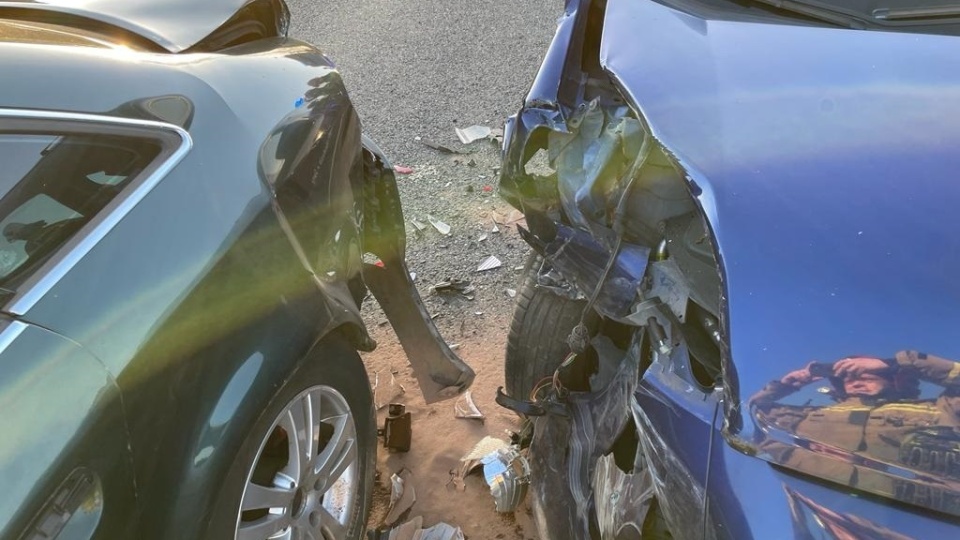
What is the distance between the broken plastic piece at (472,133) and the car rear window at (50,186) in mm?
3152

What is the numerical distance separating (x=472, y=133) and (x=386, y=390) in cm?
210

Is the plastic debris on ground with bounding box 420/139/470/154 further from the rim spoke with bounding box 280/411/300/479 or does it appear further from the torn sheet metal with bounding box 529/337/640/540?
the rim spoke with bounding box 280/411/300/479

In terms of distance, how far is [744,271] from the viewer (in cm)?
153

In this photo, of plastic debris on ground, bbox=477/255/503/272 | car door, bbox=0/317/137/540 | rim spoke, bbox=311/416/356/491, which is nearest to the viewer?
car door, bbox=0/317/137/540

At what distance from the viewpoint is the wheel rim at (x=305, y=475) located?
204cm

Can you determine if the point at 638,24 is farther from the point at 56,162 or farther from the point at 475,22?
the point at 475,22

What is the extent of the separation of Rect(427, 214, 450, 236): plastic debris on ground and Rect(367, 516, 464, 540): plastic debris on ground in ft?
5.78

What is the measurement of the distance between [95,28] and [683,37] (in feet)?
5.76

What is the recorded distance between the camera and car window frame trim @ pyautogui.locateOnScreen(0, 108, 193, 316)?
1.54 metres

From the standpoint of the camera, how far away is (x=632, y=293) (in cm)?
205

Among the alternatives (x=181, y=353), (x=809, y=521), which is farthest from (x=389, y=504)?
(x=809, y=521)

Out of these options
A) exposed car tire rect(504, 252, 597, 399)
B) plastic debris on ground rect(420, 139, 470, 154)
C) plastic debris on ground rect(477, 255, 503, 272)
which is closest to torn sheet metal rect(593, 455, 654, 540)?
exposed car tire rect(504, 252, 597, 399)

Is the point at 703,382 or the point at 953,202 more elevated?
the point at 953,202

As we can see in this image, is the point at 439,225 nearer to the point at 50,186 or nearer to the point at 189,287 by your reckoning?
the point at 189,287
